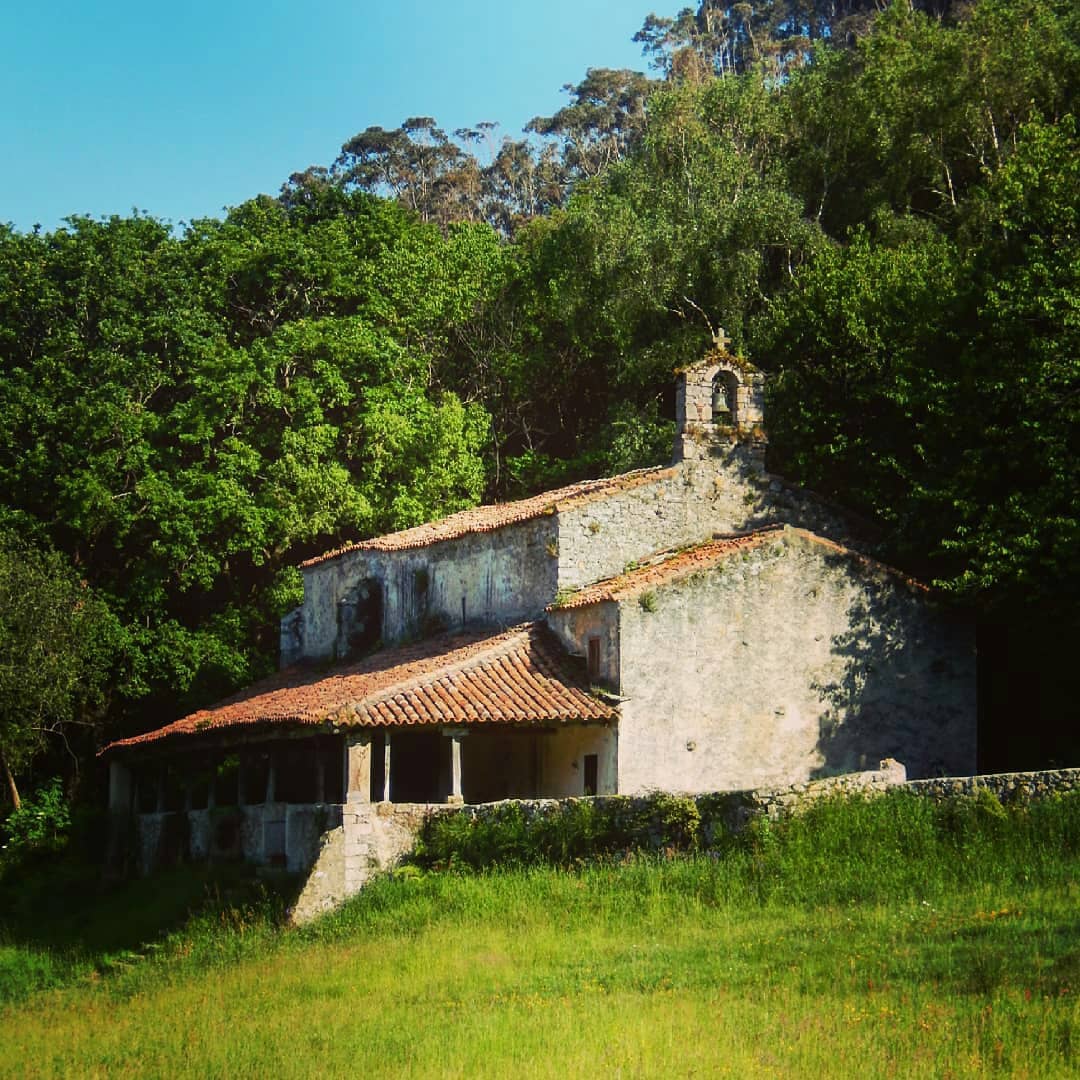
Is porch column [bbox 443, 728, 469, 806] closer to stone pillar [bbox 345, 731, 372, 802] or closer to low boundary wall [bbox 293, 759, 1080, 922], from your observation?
low boundary wall [bbox 293, 759, 1080, 922]

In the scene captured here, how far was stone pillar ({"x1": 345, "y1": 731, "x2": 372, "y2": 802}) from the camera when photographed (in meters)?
29.2

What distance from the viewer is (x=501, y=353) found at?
52.8 metres

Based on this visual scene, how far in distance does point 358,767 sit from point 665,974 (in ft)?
36.7

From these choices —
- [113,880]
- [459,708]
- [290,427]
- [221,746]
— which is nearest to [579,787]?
[459,708]

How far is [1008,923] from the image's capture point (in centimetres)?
1883

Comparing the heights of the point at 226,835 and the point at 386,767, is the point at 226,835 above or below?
below

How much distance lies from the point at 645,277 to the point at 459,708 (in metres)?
18.7

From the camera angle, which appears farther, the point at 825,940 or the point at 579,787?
the point at 579,787

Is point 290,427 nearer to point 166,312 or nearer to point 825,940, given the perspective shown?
point 166,312

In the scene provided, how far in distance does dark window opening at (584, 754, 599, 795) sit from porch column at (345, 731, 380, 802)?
429cm

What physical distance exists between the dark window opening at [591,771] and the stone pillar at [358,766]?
429 cm

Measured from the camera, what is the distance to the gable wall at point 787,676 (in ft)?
99.6

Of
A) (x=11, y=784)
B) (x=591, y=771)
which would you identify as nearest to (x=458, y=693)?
(x=591, y=771)

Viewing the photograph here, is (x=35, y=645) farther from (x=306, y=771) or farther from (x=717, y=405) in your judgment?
(x=717, y=405)
